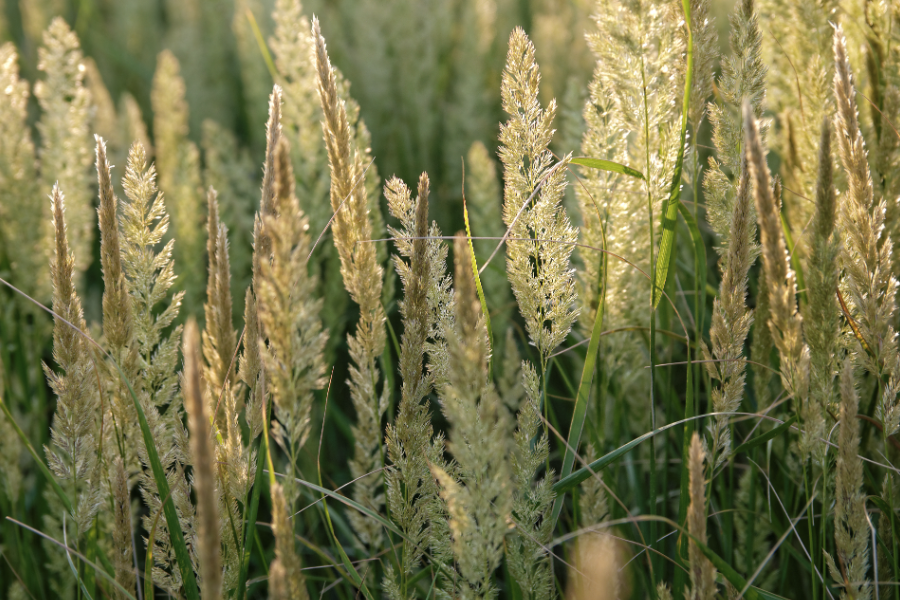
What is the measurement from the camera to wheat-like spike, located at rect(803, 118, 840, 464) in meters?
0.92

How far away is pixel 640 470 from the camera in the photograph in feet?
5.33

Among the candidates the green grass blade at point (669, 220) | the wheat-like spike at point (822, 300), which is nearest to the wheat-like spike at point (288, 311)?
the green grass blade at point (669, 220)

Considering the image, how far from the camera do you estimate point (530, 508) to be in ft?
3.50

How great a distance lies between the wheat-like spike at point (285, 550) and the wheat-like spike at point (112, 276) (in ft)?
1.52

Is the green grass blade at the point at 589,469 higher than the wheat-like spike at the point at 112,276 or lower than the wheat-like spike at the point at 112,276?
lower

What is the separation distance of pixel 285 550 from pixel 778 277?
2.35 ft

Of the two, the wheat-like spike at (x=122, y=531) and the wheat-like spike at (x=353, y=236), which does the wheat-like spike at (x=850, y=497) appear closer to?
the wheat-like spike at (x=353, y=236)

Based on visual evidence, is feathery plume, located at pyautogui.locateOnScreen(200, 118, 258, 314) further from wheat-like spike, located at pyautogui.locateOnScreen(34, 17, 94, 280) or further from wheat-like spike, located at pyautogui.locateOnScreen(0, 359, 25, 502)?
wheat-like spike, located at pyautogui.locateOnScreen(0, 359, 25, 502)

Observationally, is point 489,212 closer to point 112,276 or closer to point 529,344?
point 529,344

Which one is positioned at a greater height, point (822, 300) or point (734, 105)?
point (734, 105)

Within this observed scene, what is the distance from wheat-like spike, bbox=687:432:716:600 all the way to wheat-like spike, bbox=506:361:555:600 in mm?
239

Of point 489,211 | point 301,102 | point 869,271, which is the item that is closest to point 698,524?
point 869,271

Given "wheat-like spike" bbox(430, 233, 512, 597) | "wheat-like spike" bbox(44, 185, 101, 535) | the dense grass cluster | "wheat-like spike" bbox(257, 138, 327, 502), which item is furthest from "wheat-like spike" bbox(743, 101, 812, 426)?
"wheat-like spike" bbox(44, 185, 101, 535)

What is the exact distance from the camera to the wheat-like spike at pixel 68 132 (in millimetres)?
1811
